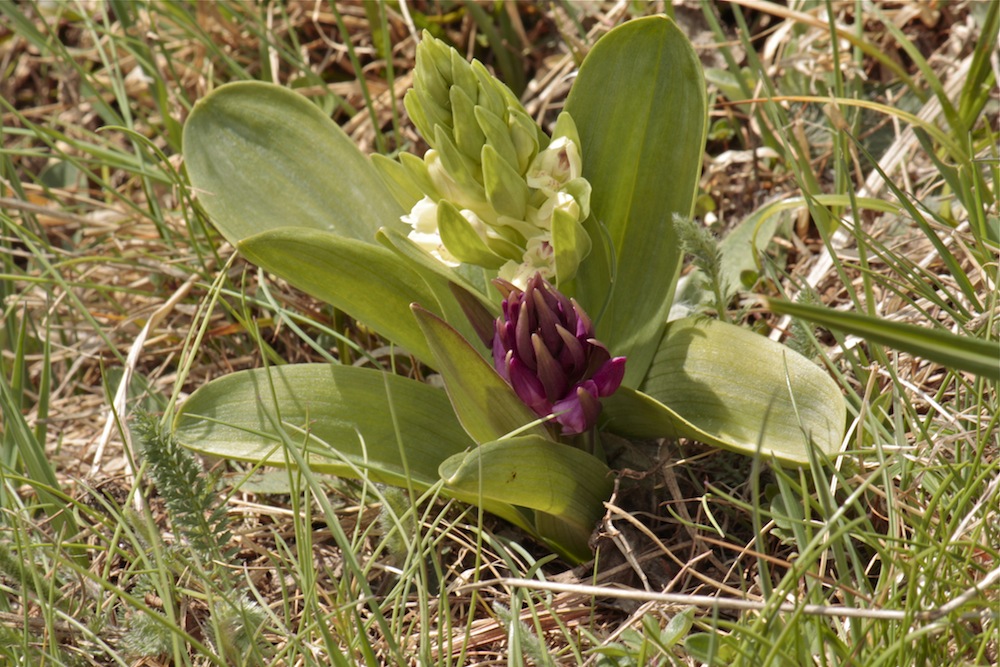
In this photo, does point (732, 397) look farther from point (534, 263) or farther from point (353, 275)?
point (353, 275)

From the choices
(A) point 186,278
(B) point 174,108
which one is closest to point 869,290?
(A) point 186,278

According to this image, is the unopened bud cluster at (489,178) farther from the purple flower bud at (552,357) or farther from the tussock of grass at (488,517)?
the tussock of grass at (488,517)

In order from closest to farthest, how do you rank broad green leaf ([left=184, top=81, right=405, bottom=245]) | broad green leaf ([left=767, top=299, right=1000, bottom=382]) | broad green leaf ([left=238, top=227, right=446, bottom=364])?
broad green leaf ([left=767, top=299, right=1000, bottom=382])
broad green leaf ([left=238, top=227, right=446, bottom=364])
broad green leaf ([left=184, top=81, right=405, bottom=245])

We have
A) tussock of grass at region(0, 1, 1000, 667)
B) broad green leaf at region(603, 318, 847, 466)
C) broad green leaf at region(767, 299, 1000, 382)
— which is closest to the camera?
broad green leaf at region(767, 299, 1000, 382)

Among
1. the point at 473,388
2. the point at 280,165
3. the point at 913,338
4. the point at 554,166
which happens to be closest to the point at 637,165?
the point at 554,166

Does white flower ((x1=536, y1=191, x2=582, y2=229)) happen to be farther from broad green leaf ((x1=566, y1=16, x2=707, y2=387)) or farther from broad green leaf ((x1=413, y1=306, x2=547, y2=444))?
broad green leaf ((x1=413, y1=306, x2=547, y2=444))

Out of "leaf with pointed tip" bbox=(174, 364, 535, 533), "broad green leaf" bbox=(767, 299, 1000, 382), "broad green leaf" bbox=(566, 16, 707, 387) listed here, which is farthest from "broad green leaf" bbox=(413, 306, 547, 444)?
"broad green leaf" bbox=(767, 299, 1000, 382)

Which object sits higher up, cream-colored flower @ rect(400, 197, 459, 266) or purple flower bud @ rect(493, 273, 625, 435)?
cream-colored flower @ rect(400, 197, 459, 266)
